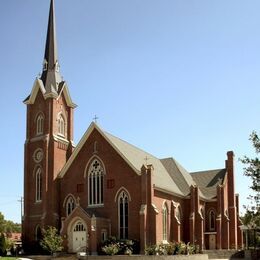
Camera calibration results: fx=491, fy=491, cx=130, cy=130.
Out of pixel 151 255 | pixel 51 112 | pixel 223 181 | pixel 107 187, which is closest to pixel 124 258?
pixel 151 255

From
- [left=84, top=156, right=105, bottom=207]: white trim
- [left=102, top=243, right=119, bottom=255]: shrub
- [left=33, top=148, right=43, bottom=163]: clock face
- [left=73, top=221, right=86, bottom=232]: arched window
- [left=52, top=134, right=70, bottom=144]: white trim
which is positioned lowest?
[left=102, top=243, right=119, bottom=255]: shrub

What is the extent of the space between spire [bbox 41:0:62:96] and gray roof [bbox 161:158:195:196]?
17.3 meters

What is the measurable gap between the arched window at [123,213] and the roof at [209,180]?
1531 centimetres

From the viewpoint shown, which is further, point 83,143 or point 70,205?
point 83,143

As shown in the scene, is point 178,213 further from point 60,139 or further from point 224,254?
point 60,139

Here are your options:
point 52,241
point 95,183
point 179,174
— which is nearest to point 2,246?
point 52,241

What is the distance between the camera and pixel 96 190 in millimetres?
49562

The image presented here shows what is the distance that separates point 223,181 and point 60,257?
2456cm

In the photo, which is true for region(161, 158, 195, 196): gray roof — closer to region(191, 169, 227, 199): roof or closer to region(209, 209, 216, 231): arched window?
region(191, 169, 227, 199): roof

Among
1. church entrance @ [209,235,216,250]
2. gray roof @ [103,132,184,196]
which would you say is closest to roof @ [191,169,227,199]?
church entrance @ [209,235,216,250]

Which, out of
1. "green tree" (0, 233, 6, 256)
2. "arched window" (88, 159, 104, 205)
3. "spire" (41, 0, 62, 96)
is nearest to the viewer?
"green tree" (0, 233, 6, 256)

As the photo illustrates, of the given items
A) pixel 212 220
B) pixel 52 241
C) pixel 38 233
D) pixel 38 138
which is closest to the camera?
pixel 52 241

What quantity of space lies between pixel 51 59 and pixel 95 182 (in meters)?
16.2

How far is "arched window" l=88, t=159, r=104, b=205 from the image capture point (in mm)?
49312
